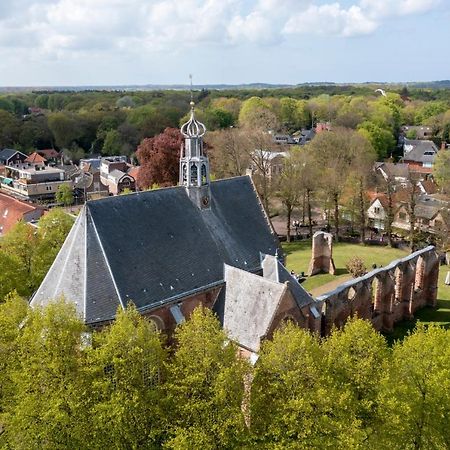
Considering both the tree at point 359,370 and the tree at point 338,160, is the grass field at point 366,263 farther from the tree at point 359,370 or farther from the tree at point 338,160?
the tree at point 359,370

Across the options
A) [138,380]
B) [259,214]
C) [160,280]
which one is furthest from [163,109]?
[138,380]

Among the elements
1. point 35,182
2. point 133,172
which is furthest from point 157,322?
point 133,172

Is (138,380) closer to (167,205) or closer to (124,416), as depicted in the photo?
(124,416)

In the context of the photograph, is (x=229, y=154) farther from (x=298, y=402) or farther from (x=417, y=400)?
(x=298, y=402)

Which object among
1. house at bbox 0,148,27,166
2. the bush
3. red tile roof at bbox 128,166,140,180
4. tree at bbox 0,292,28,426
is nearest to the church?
tree at bbox 0,292,28,426

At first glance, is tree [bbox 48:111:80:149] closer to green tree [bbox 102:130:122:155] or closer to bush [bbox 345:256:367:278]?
green tree [bbox 102:130:122:155]

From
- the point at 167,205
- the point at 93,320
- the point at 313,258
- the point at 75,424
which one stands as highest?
the point at 167,205

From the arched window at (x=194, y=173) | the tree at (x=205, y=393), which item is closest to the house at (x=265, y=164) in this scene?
the arched window at (x=194, y=173)
